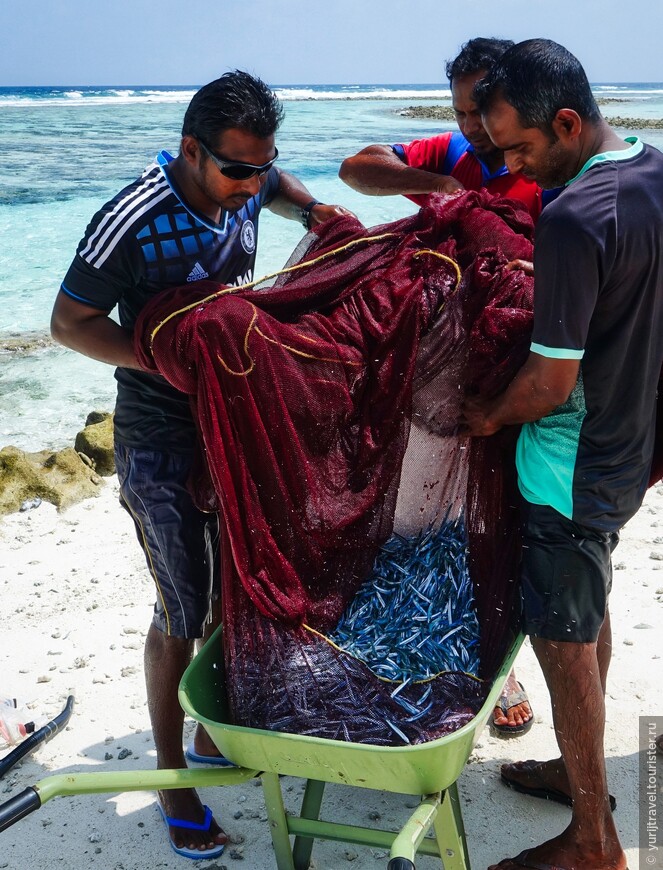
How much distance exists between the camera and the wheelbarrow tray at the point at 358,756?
2.23 metres

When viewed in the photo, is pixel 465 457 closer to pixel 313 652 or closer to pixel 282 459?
pixel 282 459

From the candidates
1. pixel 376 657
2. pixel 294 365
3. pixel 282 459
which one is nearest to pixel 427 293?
pixel 294 365

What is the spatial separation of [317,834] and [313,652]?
1.99 ft

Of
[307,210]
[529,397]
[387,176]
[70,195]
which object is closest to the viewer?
[529,397]

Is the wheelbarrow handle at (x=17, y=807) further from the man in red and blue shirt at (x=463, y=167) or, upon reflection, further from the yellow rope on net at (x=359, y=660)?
the man in red and blue shirt at (x=463, y=167)

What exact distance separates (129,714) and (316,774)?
1.77 metres

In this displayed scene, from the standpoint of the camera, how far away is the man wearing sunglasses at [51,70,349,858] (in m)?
2.89

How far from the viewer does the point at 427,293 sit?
270 cm

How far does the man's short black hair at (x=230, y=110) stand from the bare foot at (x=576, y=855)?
2.50 meters

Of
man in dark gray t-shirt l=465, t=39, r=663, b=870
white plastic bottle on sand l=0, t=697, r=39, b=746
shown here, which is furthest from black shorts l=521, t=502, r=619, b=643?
white plastic bottle on sand l=0, t=697, r=39, b=746

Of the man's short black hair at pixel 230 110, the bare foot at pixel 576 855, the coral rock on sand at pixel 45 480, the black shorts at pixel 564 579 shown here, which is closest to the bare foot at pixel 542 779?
the bare foot at pixel 576 855

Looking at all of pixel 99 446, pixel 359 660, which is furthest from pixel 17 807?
pixel 99 446

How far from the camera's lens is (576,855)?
2809 mm

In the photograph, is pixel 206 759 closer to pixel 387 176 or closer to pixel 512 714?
pixel 512 714
